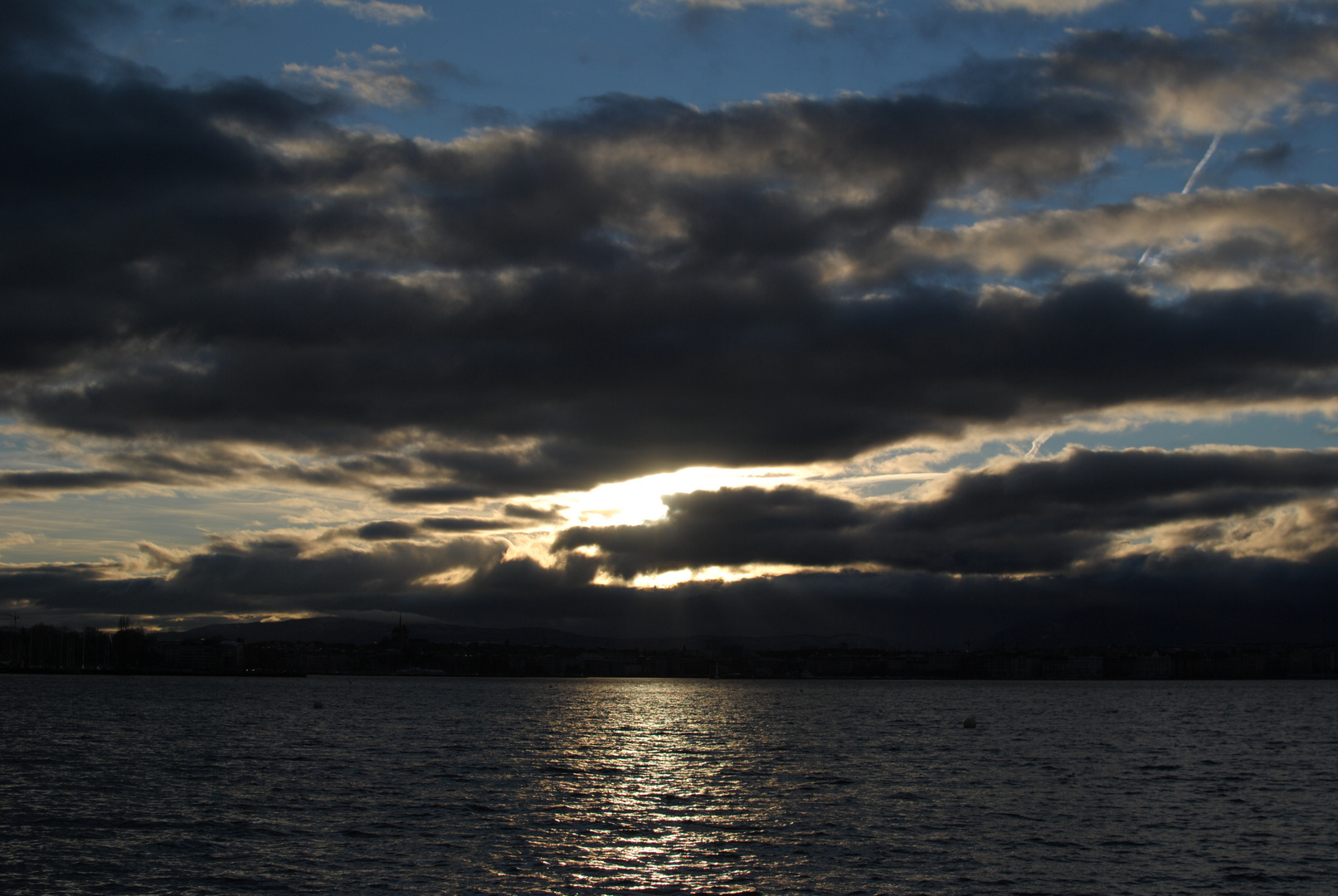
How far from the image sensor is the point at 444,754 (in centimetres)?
10388

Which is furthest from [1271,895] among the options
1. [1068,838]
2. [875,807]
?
[875,807]

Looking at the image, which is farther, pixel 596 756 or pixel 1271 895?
pixel 596 756

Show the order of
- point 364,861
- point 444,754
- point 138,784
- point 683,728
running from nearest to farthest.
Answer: point 364,861, point 138,784, point 444,754, point 683,728

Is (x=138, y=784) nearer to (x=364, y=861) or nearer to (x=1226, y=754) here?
(x=364, y=861)

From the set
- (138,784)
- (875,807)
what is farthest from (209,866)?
(875,807)

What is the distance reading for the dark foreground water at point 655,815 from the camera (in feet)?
163

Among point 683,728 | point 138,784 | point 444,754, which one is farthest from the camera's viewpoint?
point 683,728

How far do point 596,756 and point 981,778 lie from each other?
35.6 meters

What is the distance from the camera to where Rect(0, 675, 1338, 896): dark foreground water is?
1951 inches

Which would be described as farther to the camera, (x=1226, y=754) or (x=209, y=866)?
(x=1226, y=754)

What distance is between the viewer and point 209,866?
5094cm

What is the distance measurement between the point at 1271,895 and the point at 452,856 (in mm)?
35502

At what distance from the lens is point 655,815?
66.6m

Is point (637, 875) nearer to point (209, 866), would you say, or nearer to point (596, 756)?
point (209, 866)
